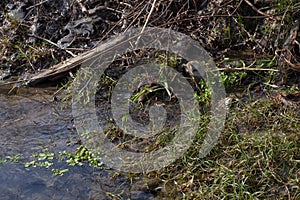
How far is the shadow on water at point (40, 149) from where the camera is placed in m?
2.79

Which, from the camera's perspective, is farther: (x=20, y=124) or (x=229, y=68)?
(x=229, y=68)

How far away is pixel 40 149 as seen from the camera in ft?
10.6

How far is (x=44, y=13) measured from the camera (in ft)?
16.1

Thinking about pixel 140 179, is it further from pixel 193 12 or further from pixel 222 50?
pixel 193 12

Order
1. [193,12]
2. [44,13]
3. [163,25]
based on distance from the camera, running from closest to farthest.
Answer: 1. [163,25]
2. [193,12]
3. [44,13]

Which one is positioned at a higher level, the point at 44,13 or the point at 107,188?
the point at 44,13

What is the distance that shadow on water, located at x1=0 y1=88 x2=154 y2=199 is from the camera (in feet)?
9.16

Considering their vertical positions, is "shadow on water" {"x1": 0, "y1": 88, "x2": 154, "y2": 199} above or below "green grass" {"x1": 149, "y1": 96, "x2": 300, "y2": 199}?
below

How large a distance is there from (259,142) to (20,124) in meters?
1.75

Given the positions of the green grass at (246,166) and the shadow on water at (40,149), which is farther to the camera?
the shadow on water at (40,149)

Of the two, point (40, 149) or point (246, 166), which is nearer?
point (246, 166)

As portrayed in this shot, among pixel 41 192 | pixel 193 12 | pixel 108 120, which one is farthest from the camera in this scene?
pixel 193 12

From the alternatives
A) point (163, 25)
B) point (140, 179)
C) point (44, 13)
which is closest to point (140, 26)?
point (163, 25)

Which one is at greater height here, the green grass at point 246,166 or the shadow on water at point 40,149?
the green grass at point 246,166
